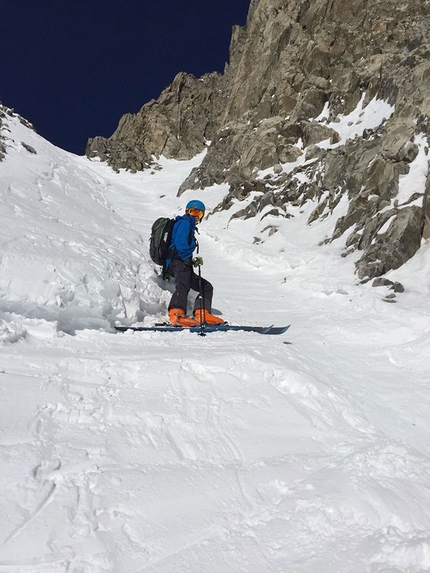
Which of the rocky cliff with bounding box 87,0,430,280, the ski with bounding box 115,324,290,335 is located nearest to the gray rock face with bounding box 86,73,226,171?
the rocky cliff with bounding box 87,0,430,280

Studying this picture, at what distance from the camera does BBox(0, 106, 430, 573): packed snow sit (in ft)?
6.57

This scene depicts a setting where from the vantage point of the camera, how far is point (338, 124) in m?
25.1

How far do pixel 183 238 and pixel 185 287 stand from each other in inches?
38.7

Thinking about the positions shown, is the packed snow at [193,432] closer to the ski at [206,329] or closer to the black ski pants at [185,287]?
the ski at [206,329]

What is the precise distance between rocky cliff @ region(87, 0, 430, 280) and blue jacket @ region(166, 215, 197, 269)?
15.5ft

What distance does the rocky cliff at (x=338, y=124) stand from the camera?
11.4m

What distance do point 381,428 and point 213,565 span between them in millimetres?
2104

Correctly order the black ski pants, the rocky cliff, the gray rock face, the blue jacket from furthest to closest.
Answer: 1. the gray rock face
2. the rocky cliff
3. the blue jacket
4. the black ski pants

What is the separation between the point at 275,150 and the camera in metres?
26.0

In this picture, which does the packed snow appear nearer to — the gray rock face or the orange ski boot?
the orange ski boot

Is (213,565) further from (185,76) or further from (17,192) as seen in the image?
(185,76)

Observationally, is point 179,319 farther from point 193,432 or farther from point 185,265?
point 193,432

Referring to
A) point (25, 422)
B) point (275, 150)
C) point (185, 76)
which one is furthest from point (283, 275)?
point (185, 76)

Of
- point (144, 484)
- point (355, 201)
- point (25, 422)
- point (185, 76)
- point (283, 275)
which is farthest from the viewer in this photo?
point (185, 76)
